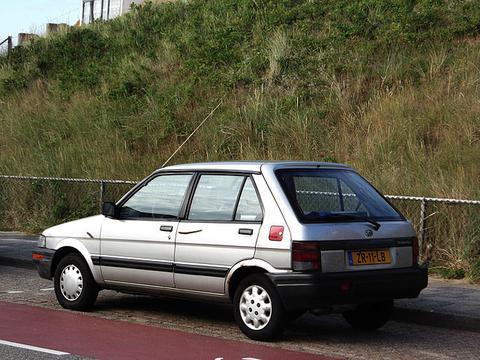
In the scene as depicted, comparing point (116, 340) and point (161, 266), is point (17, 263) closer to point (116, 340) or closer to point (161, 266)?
point (161, 266)

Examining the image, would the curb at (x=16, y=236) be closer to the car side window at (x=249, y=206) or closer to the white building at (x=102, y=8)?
the car side window at (x=249, y=206)

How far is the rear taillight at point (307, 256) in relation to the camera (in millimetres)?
8125

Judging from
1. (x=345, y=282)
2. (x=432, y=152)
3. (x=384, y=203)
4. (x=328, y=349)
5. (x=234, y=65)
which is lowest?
(x=328, y=349)

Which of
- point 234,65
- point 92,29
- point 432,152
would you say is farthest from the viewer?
point 92,29

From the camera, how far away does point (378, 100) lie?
Answer: 793 inches

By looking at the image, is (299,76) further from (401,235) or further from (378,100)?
(401,235)

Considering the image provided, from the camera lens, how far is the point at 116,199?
18969mm

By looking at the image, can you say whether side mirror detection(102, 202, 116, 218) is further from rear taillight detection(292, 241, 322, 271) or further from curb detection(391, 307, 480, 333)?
curb detection(391, 307, 480, 333)

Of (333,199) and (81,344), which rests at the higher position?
(333,199)

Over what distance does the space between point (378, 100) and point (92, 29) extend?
17145 millimetres

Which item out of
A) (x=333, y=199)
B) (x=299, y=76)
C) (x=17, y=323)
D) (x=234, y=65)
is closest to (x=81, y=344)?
(x=17, y=323)

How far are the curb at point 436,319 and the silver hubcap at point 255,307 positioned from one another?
2.00 m

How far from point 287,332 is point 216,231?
119 centimetres

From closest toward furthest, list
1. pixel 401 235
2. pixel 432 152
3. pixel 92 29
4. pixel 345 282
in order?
pixel 345 282
pixel 401 235
pixel 432 152
pixel 92 29
